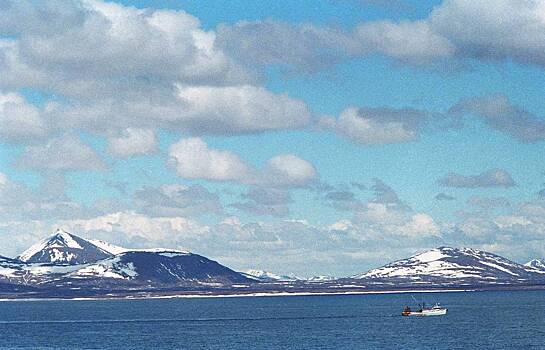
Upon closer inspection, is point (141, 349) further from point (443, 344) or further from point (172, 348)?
point (443, 344)

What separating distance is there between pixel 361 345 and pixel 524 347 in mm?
32058

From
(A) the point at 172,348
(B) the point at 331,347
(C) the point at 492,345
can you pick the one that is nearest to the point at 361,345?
(B) the point at 331,347

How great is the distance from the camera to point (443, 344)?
19850 cm

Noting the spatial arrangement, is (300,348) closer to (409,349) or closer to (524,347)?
(409,349)

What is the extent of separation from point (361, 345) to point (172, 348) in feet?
126

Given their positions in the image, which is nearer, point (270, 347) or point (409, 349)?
point (409, 349)

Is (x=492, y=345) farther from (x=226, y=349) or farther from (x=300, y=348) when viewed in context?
(x=226, y=349)

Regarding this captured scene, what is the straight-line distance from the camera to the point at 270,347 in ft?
655

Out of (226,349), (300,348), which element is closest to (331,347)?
(300,348)

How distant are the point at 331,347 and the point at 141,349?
38594mm

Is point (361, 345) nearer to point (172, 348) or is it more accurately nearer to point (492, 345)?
point (492, 345)

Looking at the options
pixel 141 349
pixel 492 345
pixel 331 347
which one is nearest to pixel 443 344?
pixel 492 345

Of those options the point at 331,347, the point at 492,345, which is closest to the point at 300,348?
the point at 331,347

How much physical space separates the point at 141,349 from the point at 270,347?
1032 inches
